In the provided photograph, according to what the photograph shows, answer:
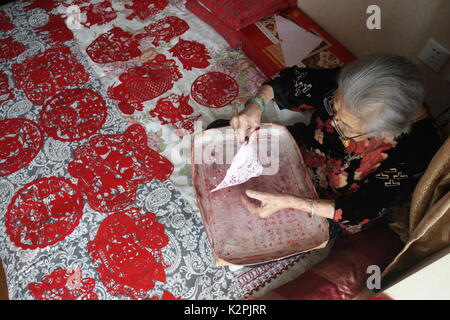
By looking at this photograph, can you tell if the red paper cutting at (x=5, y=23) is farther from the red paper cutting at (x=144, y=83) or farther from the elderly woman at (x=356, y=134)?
the elderly woman at (x=356, y=134)

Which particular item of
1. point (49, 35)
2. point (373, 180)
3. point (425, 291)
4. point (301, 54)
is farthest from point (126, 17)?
point (425, 291)

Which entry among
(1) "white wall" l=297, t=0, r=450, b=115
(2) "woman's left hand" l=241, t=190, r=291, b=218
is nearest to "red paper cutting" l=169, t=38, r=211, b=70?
(1) "white wall" l=297, t=0, r=450, b=115

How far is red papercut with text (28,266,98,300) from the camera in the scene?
1.03 meters

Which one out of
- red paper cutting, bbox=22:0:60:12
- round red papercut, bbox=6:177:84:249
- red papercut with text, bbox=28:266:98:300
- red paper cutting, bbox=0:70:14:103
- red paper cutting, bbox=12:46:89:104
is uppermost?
red paper cutting, bbox=22:0:60:12

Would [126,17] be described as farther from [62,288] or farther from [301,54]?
[62,288]

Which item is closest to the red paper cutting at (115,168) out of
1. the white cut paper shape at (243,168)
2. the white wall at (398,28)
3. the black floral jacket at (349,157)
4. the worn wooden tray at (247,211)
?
the worn wooden tray at (247,211)

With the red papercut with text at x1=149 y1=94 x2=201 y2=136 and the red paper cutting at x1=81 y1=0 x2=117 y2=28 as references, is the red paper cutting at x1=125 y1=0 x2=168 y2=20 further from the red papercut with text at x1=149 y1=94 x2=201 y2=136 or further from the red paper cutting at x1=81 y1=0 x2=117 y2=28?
the red papercut with text at x1=149 y1=94 x2=201 y2=136

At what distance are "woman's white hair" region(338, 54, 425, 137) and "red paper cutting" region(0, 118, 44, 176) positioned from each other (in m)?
1.23

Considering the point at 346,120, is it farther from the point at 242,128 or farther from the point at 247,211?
the point at 247,211

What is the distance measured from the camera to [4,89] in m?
1.48

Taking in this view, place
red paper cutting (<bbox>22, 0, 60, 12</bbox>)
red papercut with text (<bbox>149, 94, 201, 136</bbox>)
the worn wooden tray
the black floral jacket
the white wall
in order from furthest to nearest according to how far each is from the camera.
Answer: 1. red paper cutting (<bbox>22, 0, 60, 12</bbox>)
2. red papercut with text (<bbox>149, 94, 201, 136</bbox>)
3. the white wall
4. the worn wooden tray
5. the black floral jacket

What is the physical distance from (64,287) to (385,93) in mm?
1136

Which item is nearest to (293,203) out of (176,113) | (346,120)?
(346,120)

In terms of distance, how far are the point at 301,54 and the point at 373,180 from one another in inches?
32.0
